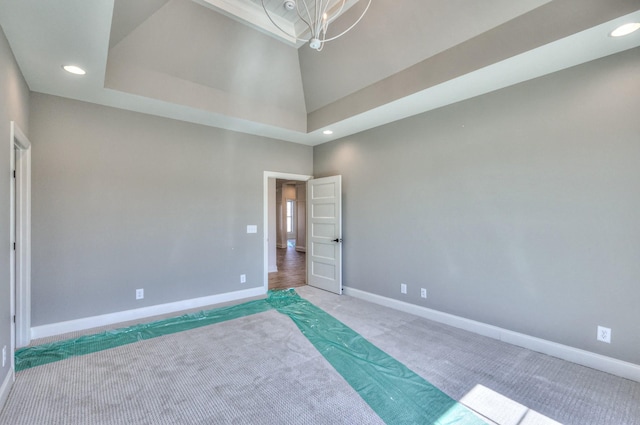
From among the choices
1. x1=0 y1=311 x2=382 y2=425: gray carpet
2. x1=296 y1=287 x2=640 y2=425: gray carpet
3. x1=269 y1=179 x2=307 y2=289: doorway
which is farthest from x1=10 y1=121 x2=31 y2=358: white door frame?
x1=269 y1=179 x2=307 y2=289: doorway

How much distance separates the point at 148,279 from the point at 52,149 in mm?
1861

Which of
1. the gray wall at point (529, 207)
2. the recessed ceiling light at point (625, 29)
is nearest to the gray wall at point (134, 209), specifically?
the gray wall at point (529, 207)

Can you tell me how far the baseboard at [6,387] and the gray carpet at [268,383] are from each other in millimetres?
49

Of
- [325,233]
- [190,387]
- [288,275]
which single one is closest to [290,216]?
[288,275]

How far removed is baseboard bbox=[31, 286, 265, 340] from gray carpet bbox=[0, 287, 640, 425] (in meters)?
0.82

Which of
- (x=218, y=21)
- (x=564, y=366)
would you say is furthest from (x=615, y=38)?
(x=218, y=21)

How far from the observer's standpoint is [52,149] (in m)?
3.19

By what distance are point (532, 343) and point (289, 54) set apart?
4.35 m

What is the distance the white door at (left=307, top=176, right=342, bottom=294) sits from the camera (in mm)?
4832

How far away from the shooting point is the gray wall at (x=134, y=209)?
3189 mm

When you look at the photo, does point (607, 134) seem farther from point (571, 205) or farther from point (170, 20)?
point (170, 20)

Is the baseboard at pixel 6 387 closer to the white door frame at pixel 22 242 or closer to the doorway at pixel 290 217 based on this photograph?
the white door frame at pixel 22 242

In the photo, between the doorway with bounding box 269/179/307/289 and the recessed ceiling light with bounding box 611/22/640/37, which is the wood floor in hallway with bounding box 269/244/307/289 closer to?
the doorway with bounding box 269/179/307/289

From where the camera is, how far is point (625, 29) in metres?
2.11
